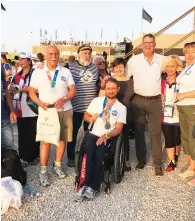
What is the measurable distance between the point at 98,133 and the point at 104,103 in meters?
0.39

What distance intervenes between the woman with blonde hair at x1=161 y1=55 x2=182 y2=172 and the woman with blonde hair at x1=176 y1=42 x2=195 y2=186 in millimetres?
160

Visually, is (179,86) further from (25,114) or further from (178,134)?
(25,114)

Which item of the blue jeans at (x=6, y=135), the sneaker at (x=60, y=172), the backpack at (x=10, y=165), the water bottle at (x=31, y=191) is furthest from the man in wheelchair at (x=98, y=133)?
the blue jeans at (x=6, y=135)

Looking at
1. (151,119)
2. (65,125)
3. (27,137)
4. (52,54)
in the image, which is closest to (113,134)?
(65,125)

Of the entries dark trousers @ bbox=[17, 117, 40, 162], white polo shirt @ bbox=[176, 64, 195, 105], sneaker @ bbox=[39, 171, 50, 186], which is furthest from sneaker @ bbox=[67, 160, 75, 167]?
white polo shirt @ bbox=[176, 64, 195, 105]

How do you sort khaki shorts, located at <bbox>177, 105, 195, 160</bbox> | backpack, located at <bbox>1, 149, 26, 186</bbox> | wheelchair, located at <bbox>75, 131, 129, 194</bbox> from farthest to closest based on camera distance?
khaki shorts, located at <bbox>177, 105, 195, 160</bbox> < wheelchair, located at <bbox>75, 131, 129, 194</bbox> < backpack, located at <bbox>1, 149, 26, 186</bbox>

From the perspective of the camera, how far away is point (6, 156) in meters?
3.51

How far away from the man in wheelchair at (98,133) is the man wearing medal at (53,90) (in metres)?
0.32

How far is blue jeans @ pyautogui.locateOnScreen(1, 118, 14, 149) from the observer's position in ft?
11.5

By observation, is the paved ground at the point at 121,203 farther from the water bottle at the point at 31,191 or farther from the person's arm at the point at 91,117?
the person's arm at the point at 91,117

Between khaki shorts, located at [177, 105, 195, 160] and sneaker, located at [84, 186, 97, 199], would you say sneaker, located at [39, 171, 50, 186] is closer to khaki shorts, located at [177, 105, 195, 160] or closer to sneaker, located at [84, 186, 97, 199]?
sneaker, located at [84, 186, 97, 199]

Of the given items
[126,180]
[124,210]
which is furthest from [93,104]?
[124,210]

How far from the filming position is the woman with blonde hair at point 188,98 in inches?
147

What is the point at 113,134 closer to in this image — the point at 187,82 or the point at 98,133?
the point at 98,133
